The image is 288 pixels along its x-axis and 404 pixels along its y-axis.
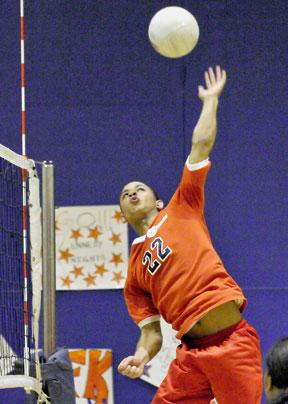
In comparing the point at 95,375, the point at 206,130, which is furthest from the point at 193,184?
the point at 95,375

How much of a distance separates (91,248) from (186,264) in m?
2.32

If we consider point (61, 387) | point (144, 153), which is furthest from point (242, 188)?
point (61, 387)

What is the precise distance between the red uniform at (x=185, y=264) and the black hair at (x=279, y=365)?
1.69 m

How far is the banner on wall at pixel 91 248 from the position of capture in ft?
21.4

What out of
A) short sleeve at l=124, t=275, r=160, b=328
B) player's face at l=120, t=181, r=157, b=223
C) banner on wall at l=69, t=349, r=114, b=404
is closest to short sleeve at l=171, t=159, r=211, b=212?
player's face at l=120, t=181, r=157, b=223

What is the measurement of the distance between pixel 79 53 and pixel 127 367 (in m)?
3.18

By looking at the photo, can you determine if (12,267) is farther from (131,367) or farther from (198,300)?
(198,300)

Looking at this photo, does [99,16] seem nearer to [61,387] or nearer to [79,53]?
[79,53]

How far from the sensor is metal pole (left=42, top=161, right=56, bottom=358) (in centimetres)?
495

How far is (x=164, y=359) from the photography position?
6465 mm

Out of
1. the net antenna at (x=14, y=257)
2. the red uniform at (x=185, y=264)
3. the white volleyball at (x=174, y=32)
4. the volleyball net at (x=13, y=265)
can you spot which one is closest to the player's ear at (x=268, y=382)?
the red uniform at (x=185, y=264)

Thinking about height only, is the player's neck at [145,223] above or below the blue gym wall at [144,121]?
below

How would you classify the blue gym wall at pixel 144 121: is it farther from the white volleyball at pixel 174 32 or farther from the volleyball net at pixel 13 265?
the white volleyball at pixel 174 32

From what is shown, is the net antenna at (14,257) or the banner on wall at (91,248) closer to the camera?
the net antenna at (14,257)
